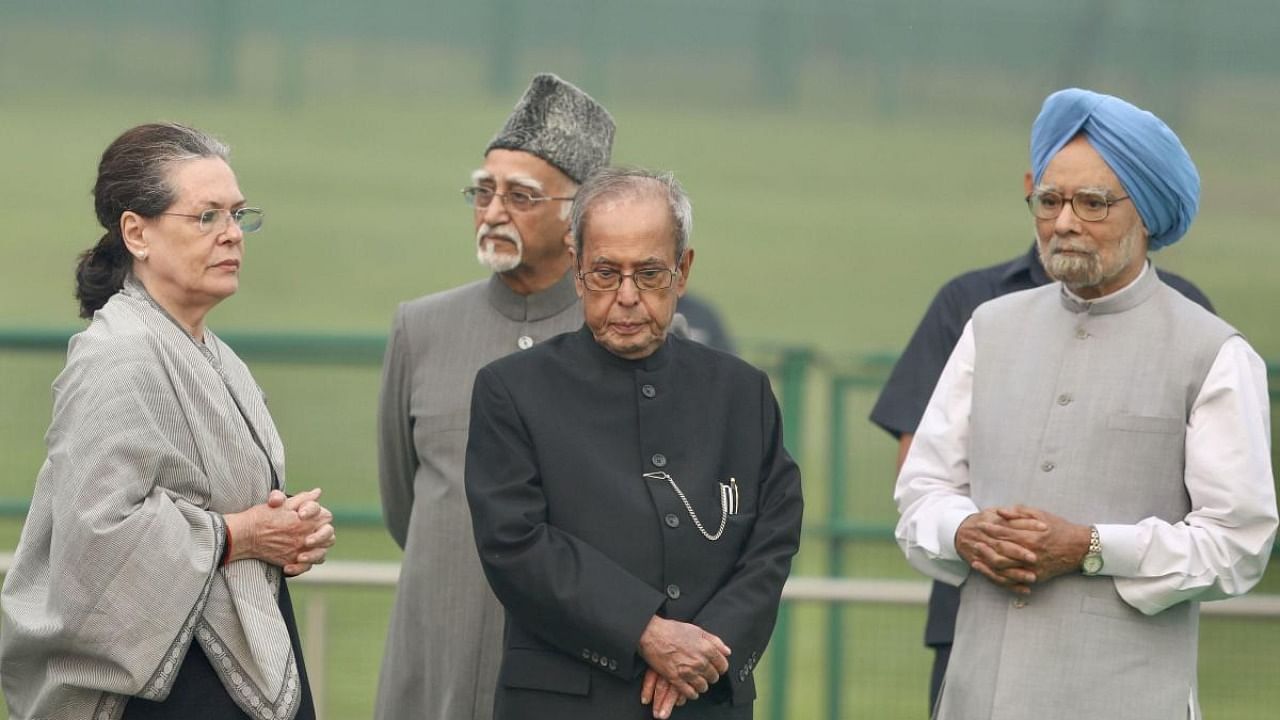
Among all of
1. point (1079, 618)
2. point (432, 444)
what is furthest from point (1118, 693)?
point (432, 444)

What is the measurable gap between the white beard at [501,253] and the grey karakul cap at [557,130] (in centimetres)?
17

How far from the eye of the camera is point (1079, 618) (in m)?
→ 3.08

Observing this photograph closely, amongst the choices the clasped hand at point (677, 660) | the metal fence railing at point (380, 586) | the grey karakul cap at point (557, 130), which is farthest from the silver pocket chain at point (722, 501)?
the metal fence railing at point (380, 586)

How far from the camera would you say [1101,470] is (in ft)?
10.2

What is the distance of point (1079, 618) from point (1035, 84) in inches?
158

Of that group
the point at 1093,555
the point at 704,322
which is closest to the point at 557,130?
the point at 1093,555

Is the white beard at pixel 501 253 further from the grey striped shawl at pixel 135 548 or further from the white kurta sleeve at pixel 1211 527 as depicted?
the white kurta sleeve at pixel 1211 527

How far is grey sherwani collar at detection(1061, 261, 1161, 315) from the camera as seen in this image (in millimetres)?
3201

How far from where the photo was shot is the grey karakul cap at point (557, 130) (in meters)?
3.67

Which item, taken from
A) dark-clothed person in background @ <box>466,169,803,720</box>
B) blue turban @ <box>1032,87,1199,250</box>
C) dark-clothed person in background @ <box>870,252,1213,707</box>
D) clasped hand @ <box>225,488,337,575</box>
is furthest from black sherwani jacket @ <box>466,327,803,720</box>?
dark-clothed person in background @ <box>870,252,1213,707</box>

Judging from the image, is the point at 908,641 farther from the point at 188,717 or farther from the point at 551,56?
the point at 188,717

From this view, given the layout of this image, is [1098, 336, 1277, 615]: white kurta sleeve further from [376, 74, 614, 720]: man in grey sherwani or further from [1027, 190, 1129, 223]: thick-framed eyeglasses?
[376, 74, 614, 720]: man in grey sherwani

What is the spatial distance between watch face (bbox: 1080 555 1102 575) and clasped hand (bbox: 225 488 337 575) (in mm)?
1242

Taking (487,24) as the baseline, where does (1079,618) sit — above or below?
below
